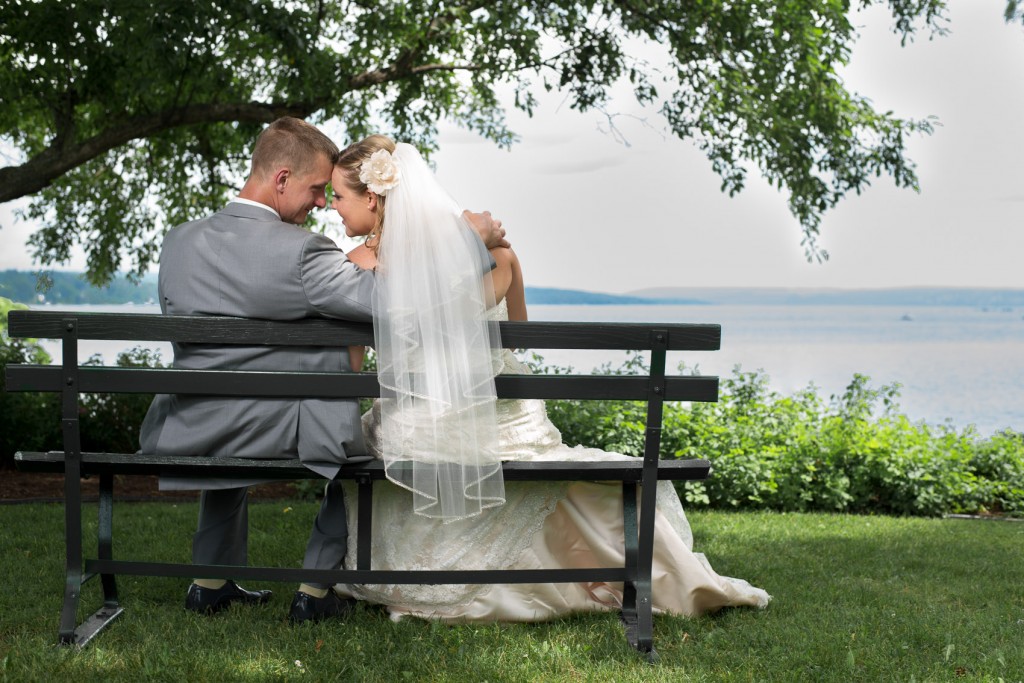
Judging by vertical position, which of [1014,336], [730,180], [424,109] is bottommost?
[1014,336]

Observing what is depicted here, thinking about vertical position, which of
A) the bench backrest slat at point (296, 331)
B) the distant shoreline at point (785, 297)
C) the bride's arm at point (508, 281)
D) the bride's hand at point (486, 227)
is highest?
the bride's hand at point (486, 227)

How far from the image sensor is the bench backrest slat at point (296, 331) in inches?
119

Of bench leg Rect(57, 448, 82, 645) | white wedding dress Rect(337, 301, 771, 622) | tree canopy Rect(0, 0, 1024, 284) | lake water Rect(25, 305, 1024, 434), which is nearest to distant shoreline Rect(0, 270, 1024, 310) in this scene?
lake water Rect(25, 305, 1024, 434)

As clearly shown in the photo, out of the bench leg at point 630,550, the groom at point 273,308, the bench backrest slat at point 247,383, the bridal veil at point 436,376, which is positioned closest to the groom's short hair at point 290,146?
the groom at point 273,308

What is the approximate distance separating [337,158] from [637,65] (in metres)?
5.50

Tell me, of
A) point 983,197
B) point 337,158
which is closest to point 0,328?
point 337,158

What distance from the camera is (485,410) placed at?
3.14 m

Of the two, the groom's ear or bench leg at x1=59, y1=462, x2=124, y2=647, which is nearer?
bench leg at x1=59, y1=462, x2=124, y2=647

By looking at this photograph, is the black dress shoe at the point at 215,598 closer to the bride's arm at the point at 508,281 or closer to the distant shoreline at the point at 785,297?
the bride's arm at the point at 508,281

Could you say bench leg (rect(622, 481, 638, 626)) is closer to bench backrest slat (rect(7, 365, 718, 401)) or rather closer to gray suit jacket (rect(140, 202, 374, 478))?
bench backrest slat (rect(7, 365, 718, 401))

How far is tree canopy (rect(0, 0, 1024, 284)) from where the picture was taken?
22.6 ft

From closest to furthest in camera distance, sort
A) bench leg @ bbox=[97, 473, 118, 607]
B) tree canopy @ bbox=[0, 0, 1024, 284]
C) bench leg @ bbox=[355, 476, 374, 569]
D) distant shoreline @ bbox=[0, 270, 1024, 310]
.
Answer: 1. bench leg @ bbox=[355, 476, 374, 569]
2. bench leg @ bbox=[97, 473, 118, 607]
3. tree canopy @ bbox=[0, 0, 1024, 284]
4. distant shoreline @ bbox=[0, 270, 1024, 310]

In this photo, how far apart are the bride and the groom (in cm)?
12

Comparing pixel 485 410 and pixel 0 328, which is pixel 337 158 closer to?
pixel 485 410
